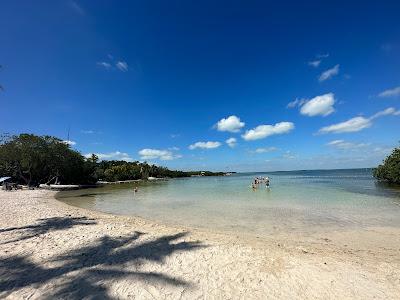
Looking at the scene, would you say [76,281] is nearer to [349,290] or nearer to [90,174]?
[349,290]

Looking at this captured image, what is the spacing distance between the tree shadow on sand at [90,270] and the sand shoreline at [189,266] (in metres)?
0.02

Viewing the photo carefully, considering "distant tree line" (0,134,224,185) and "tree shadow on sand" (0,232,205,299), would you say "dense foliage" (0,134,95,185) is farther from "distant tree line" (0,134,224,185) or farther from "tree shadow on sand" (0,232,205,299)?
"tree shadow on sand" (0,232,205,299)

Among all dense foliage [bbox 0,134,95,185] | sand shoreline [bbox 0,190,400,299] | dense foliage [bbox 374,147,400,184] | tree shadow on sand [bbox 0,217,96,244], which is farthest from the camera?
dense foliage [bbox 0,134,95,185]

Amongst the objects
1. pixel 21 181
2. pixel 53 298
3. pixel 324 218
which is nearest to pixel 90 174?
pixel 21 181

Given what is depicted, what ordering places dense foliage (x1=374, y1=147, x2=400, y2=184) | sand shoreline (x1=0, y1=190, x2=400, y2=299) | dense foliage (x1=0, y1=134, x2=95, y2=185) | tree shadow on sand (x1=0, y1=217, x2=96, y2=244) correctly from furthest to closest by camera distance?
dense foliage (x1=0, y1=134, x2=95, y2=185) < dense foliage (x1=374, y1=147, x2=400, y2=184) < tree shadow on sand (x1=0, y1=217, x2=96, y2=244) < sand shoreline (x1=0, y1=190, x2=400, y2=299)

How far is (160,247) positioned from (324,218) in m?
10.5

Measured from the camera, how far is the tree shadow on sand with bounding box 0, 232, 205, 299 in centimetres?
534

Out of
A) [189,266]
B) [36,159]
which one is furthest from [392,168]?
[36,159]

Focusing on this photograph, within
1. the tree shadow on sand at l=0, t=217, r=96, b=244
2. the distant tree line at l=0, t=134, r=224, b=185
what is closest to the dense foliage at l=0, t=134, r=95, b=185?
the distant tree line at l=0, t=134, r=224, b=185

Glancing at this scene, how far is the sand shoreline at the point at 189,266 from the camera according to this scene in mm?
5312

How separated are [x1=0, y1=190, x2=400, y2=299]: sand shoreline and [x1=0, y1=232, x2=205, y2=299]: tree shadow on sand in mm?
20

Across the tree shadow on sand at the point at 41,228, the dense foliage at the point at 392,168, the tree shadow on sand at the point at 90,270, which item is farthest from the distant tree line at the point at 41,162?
the dense foliage at the point at 392,168

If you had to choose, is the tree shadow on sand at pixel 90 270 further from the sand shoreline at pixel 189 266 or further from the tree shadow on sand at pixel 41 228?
the tree shadow on sand at pixel 41 228

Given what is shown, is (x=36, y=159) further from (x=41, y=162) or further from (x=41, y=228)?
(x=41, y=228)
